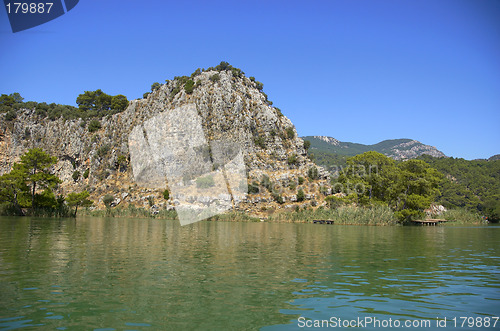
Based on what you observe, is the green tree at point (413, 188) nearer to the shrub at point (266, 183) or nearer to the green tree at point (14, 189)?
the shrub at point (266, 183)

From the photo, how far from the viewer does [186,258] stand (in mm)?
21562

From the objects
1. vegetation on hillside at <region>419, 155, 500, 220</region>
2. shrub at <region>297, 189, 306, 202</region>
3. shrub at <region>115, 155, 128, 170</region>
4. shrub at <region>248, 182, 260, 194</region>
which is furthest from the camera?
vegetation on hillside at <region>419, 155, 500, 220</region>

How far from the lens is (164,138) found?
120062 millimetres

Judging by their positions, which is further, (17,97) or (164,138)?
(17,97)

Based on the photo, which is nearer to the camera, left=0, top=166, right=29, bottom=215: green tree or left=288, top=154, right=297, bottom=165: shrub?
Answer: left=0, top=166, right=29, bottom=215: green tree

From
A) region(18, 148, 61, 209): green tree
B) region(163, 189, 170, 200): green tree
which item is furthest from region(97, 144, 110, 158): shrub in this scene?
region(18, 148, 61, 209): green tree

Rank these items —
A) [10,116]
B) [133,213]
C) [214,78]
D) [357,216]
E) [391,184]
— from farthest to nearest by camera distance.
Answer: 1. [10,116]
2. [214,78]
3. [133,213]
4. [391,184]
5. [357,216]

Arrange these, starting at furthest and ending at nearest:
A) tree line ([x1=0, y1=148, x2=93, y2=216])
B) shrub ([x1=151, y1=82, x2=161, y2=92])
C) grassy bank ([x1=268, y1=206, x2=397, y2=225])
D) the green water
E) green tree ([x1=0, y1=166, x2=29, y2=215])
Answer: shrub ([x1=151, y1=82, x2=161, y2=92]), grassy bank ([x1=268, y1=206, x2=397, y2=225]), tree line ([x1=0, y1=148, x2=93, y2=216]), green tree ([x1=0, y1=166, x2=29, y2=215]), the green water

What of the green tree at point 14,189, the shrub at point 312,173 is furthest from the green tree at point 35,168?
the shrub at point 312,173

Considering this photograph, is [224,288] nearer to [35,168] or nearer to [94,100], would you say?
[35,168]

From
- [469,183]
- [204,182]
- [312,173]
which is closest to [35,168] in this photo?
[204,182]

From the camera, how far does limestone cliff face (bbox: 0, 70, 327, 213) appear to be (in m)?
115

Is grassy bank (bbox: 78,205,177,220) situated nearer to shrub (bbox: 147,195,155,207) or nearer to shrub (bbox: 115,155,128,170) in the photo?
shrub (bbox: 147,195,155,207)

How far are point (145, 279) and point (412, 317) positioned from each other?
10.3 meters
